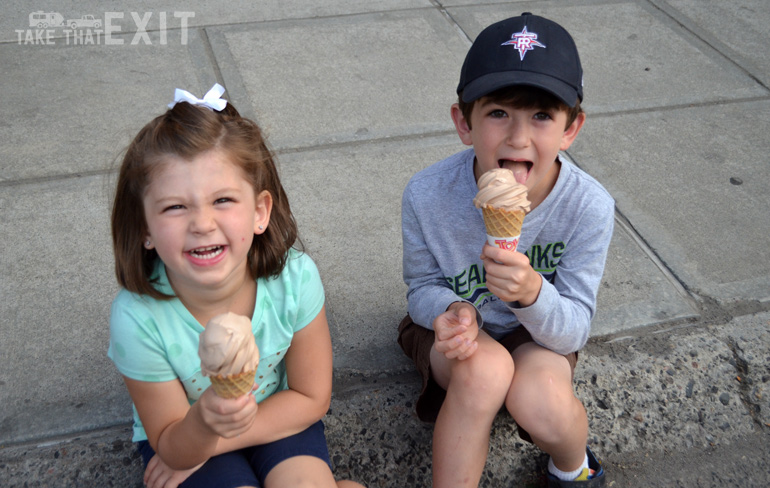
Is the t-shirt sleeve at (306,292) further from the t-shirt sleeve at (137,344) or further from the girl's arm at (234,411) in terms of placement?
the t-shirt sleeve at (137,344)

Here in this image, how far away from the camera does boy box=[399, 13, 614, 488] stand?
82.9 inches

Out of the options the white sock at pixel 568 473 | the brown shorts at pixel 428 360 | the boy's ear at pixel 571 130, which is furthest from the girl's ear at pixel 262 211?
the white sock at pixel 568 473

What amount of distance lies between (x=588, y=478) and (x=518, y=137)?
1.10m

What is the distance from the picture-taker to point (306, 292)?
83.8 inches

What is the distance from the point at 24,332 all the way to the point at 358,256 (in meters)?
1.30

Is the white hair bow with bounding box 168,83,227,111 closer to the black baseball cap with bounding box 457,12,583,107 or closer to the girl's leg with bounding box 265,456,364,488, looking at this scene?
the black baseball cap with bounding box 457,12,583,107

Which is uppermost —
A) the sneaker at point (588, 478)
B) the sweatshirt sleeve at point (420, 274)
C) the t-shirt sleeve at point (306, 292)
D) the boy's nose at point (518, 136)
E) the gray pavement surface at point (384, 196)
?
the boy's nose at point (518, 136)

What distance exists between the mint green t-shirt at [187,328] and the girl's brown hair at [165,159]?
0.14 feet

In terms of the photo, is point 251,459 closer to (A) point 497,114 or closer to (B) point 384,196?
(A) point 497,114

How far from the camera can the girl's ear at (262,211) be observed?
2.06 meters

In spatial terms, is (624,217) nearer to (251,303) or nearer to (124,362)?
(251,303)

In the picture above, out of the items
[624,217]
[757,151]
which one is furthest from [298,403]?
[757,151]

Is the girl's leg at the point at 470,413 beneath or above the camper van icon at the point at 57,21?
beneath

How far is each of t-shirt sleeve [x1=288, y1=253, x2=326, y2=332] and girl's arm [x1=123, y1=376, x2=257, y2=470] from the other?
1.24 ft
